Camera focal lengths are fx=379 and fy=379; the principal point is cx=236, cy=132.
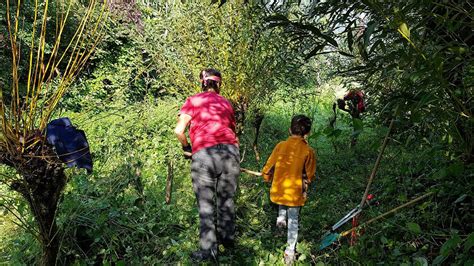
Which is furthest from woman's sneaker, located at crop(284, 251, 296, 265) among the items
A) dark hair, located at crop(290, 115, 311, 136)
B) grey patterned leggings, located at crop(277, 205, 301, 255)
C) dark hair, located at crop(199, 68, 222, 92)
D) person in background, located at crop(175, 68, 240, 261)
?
dark hair, located at crop(199, 68, 222, 92)

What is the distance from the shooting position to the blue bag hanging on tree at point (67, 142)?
253cm

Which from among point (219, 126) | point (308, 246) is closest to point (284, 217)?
point (308, 246)

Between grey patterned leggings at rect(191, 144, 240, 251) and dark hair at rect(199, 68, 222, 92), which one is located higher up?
dark hair at rect(199, 68, 222, 92)

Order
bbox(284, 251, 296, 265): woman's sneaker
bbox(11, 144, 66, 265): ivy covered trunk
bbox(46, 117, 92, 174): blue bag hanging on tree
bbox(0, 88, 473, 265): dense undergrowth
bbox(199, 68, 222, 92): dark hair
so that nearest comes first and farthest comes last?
bbox(11, 144, 66, 265): ivy covered trunk < bbox(46, 117, 92, 174): blue bag hanging on tree < bbox(0, 88, 473, 265): dense undergrowth < bbox(284, 251, 296, 265): woman's sneaker < bbox(199, 68, 222, 92): dark hair

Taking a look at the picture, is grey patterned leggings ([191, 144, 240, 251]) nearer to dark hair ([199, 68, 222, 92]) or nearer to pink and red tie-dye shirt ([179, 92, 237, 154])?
pink and red tie-dye shirt ([179, 92, 237, 154])

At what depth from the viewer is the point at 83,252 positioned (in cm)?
338

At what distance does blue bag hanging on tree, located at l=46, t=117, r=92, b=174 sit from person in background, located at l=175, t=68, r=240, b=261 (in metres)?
0.85

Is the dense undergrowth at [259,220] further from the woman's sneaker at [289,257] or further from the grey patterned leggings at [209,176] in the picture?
the grey patterned leggings at [209,176]

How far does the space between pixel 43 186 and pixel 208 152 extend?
1374 millimetres

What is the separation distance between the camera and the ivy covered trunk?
7.67ft

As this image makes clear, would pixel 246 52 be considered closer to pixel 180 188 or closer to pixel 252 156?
pixel 180 188

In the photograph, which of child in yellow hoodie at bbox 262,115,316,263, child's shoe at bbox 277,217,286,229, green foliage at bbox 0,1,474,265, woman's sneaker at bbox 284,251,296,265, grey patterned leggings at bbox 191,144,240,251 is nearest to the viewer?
green foliage at bbox 0,1,474,265

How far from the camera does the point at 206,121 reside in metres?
3.42

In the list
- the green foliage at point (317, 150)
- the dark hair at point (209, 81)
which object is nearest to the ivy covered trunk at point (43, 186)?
the green foliage at point (317, 150)
